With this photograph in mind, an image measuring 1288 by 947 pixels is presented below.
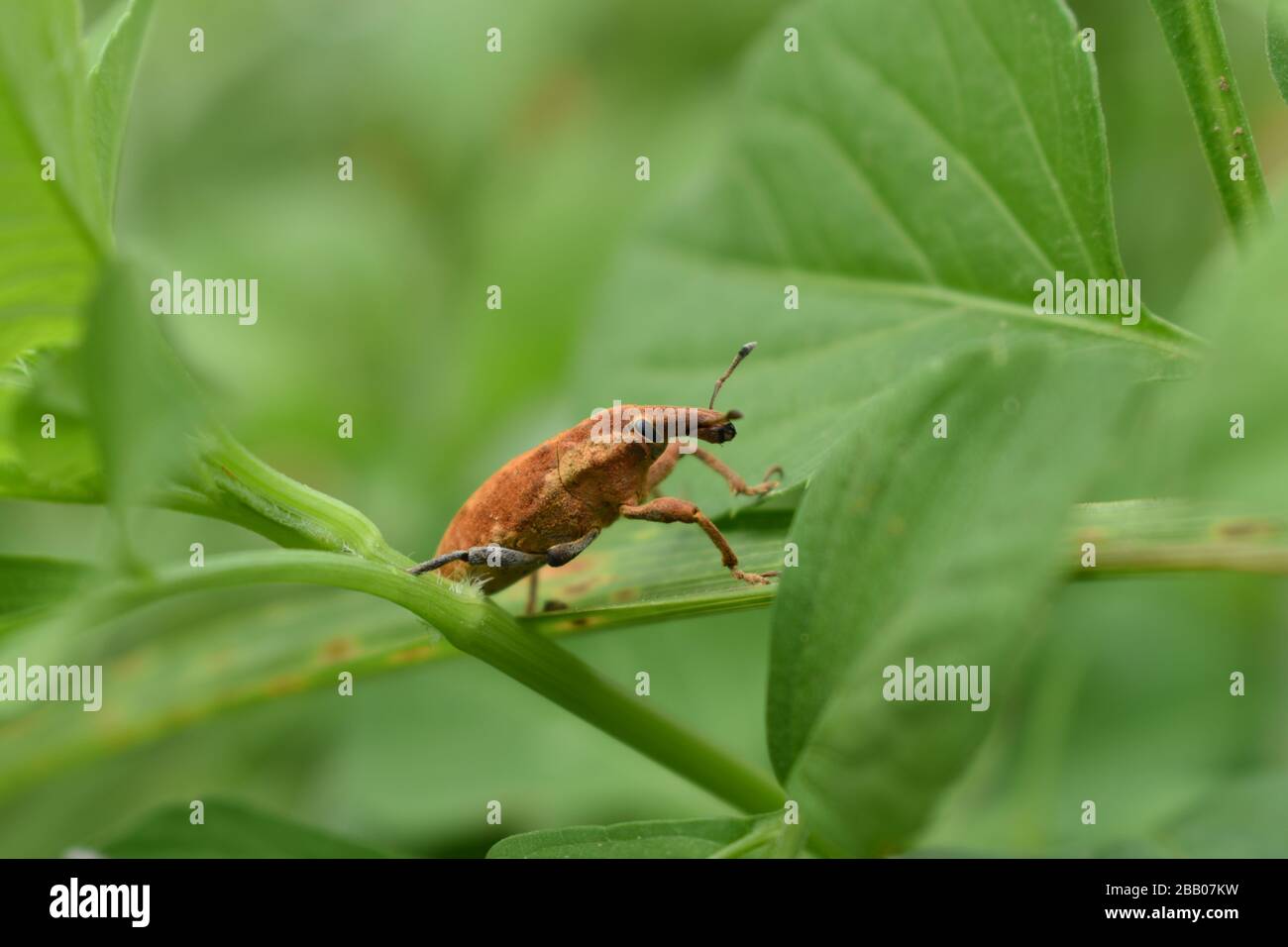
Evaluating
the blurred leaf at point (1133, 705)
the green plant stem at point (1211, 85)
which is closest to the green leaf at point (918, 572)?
the green plant stem at point (1211, 85)

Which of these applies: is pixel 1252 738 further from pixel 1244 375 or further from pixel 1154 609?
pixel 1244 375

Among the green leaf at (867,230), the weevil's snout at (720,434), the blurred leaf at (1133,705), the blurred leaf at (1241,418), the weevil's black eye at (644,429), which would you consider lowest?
the blurred leaf at (1133,705)

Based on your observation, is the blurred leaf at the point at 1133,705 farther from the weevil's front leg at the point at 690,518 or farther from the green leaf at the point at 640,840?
the green leaf at the point at 640,840


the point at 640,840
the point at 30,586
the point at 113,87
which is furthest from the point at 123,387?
the point at 640,840

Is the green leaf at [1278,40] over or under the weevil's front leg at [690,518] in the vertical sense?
over

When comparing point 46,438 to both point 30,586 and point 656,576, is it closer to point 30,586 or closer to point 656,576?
point 30,586
